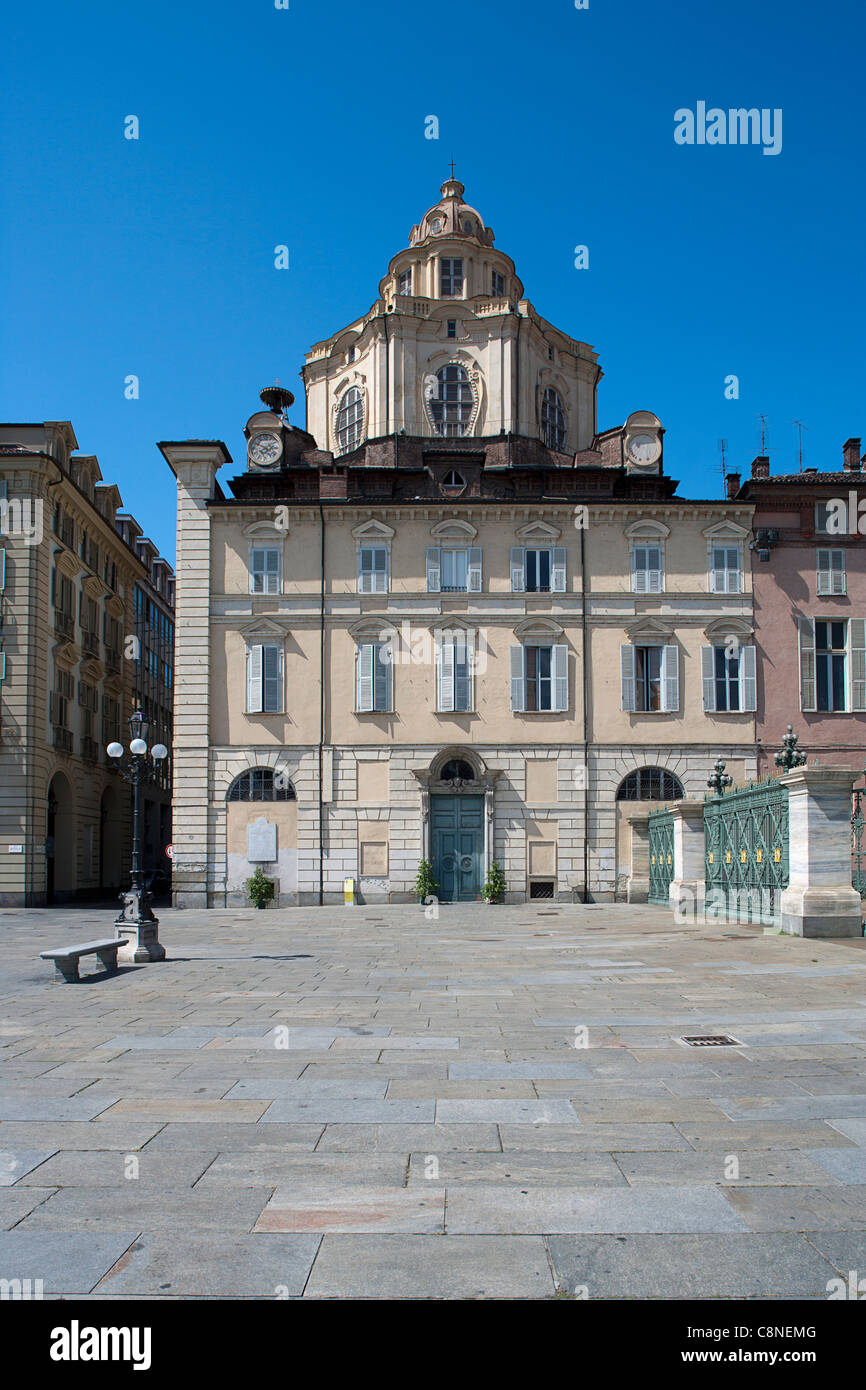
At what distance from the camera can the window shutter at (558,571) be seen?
35781 millimetres

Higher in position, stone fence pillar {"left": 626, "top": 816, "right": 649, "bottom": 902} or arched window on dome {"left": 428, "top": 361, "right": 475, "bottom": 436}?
arched window on dome {"left": 428, "top": 361, "right": 475, "bottom": 436}

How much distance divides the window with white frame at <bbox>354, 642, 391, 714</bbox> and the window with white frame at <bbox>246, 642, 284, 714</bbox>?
8.33ft

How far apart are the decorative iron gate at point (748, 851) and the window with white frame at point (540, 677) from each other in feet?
35.9

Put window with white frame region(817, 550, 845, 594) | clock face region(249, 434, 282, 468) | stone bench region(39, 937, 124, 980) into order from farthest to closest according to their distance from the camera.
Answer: clock face region(249, 434, 282, 468), window with white frame region(817, 550, 845, 594), stone bench region(39, 937, 124, 980)

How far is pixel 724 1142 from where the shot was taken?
6.22m

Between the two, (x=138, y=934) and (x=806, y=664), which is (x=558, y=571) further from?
(x=138, y=934)

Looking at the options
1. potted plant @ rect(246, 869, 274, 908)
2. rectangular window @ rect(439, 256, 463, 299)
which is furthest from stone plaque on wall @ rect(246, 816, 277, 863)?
rectangular window @ rect(439, 256, 463, 299)

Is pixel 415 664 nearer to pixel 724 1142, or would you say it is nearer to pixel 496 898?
pixel 496 898

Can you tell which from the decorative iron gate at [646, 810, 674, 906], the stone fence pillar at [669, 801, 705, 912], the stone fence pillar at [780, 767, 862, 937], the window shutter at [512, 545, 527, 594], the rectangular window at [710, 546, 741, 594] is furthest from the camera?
the rectangular window at [710, 546, 741, 594]

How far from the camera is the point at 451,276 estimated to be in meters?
45.7

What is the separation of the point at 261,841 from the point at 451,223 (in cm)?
2951

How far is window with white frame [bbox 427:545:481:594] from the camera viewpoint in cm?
3566

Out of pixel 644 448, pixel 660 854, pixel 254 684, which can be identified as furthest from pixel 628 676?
pixel 254 684

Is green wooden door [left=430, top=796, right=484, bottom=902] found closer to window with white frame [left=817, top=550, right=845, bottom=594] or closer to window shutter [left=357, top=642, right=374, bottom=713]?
window shutter [left=357, top=642, right=374, bottom=713]
